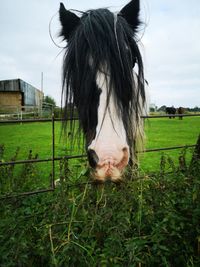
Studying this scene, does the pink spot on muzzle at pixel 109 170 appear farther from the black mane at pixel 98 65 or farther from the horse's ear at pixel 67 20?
the horse's ear at pixel 67 20

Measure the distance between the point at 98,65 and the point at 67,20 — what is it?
0.82m

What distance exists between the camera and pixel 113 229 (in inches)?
82.9

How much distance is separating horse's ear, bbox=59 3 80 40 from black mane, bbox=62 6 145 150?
0.16m

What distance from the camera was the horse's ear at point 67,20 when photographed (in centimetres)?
249

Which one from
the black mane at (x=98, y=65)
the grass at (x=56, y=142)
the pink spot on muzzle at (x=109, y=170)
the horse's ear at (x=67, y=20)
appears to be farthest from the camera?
the grass at (x=56, y=142)

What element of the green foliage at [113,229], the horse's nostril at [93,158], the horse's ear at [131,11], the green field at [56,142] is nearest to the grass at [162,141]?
the green field at [56,142]

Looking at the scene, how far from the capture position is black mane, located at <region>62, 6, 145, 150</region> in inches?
77.6

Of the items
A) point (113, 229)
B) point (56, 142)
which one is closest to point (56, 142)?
point (56, 142)

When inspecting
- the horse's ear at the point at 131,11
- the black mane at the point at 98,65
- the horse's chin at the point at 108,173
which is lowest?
the horse's chin at the point at 108,173

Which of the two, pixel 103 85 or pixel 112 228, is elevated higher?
A: pixel 103 85

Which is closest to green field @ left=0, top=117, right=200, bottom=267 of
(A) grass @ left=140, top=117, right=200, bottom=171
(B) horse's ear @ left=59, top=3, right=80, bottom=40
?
(A) grass @ left=140, top=117, right=200, bottom=171

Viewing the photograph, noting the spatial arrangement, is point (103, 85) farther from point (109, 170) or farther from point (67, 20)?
point (67, 20)

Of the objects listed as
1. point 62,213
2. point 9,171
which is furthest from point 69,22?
point 9,171

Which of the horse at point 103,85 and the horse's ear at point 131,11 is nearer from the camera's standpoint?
the horse at point 103,85
